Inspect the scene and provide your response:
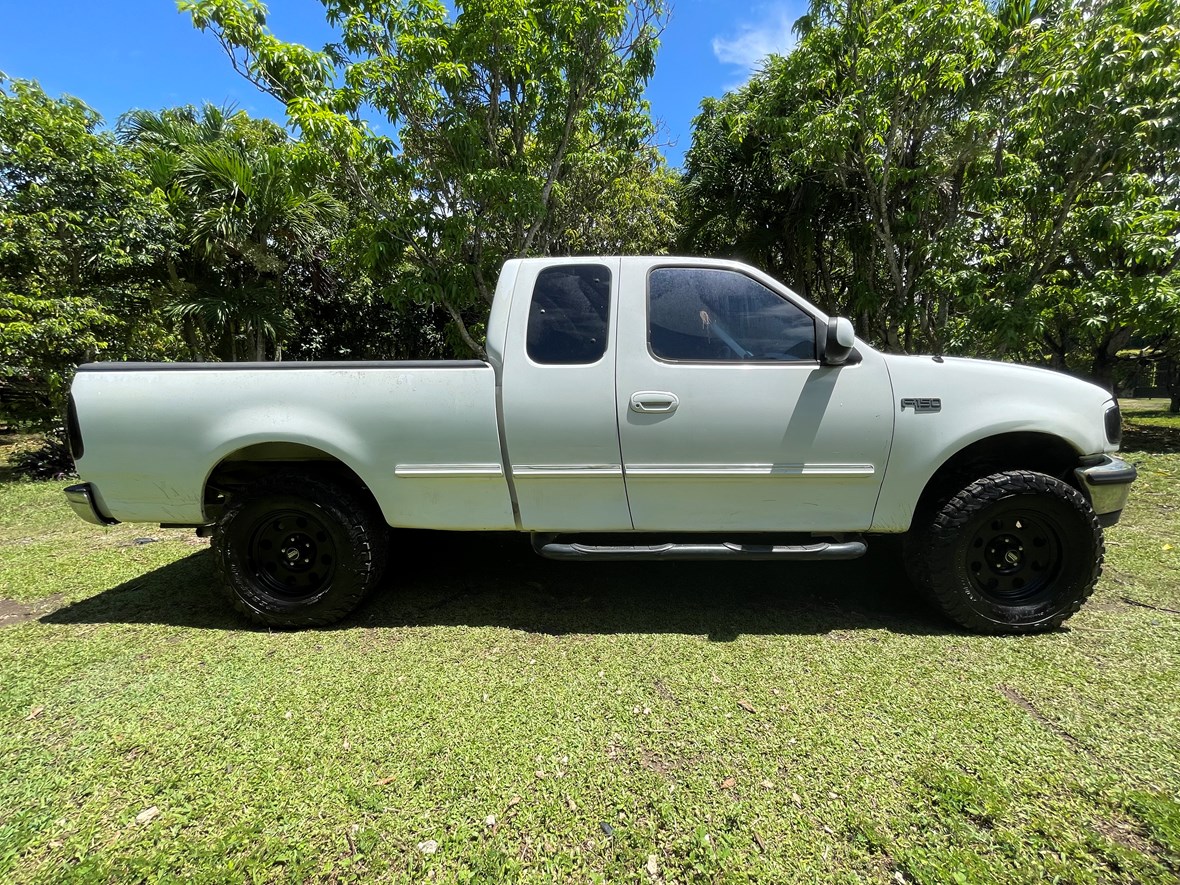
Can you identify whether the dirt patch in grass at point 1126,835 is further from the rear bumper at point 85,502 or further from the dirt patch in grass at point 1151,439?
the dirt patch in grass at point 1151,439

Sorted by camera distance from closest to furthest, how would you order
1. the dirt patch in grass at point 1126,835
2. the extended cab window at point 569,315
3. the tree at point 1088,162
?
the dirt patch in grass at point 1126,835, the extended cab window at point 569,315, the tree at point 1088,162

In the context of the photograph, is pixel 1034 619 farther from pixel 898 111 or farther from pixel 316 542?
pixel 898 111

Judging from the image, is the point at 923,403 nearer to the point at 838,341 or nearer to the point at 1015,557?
the point at 838,341

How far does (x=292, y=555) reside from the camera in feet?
9.92

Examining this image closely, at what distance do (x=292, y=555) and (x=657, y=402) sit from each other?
7.23ft

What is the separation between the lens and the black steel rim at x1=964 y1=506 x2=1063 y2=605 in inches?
110

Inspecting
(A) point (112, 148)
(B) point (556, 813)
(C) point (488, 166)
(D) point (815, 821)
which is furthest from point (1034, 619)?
(A) point (112, 148)

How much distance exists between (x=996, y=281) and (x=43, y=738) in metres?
9.91

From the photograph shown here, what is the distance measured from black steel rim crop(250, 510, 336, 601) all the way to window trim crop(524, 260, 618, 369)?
A: 1.53 metres

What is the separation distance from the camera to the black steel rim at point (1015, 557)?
9.16 feet

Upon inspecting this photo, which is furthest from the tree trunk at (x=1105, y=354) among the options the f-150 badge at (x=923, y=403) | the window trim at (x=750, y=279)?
the window trim at (x=750, y=279)

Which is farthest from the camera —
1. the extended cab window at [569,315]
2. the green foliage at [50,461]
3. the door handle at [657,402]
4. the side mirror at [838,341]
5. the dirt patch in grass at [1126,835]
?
the green foliage at [50,461]

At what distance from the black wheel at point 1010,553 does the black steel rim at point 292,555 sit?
10.6 ft

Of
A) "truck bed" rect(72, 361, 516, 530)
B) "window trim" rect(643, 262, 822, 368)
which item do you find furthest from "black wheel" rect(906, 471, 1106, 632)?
"truck bed" rect(72, 361, 516, 530)
